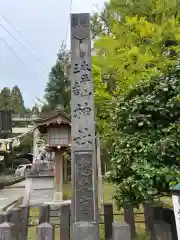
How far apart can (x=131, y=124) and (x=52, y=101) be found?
16.9m

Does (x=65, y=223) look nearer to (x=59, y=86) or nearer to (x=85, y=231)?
(x=85, y=231)

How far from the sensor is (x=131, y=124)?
3551mm

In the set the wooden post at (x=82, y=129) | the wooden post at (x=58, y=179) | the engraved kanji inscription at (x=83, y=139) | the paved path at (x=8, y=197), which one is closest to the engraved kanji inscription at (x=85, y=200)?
the wooden post at (x=82, y=129)

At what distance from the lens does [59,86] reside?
20.1 m

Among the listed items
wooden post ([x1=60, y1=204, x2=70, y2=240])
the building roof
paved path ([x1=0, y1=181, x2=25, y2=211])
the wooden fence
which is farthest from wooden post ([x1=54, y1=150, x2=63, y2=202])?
wooden post ([x1=60, y1=204, x2=70, y2=240])

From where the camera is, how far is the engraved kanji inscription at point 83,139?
13.8ft

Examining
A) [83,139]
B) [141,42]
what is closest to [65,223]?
[83,139]

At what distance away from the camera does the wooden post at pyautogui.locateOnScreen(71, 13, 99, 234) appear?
3.97 meters

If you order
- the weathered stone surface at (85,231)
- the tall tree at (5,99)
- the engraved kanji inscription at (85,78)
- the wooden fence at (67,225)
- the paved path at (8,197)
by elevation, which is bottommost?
the paved path at (8,197)

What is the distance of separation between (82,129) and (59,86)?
1632 centimetres

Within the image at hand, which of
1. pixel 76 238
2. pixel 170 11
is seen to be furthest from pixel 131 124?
pixel 170 11

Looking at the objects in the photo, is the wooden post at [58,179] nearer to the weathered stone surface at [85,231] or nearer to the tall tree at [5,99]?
the weathered stone surface at [85,231]

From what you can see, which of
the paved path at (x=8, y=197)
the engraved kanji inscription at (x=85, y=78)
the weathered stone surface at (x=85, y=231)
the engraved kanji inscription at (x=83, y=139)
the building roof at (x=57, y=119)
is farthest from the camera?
the paved path at (x=8, y=197)

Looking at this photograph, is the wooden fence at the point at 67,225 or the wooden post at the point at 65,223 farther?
the wooden post at the point at 65,223
